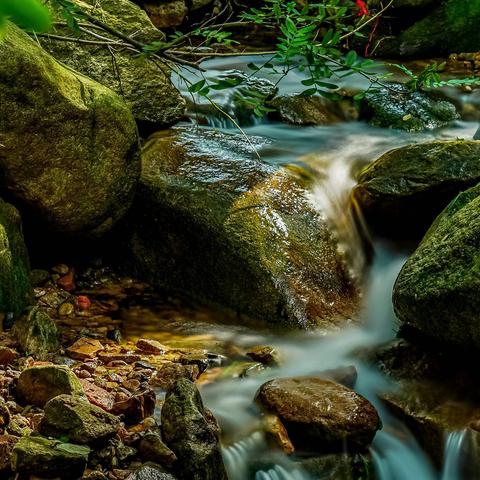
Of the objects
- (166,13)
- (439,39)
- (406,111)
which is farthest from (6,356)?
(439,39)

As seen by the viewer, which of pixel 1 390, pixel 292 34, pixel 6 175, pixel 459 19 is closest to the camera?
pixel 1 390

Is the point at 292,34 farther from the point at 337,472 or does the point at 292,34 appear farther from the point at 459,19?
the point at 459,19

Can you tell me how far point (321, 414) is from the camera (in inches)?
A: 128

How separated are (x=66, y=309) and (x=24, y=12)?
14.2ft

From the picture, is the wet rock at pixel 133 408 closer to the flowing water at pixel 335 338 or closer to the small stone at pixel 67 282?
the flowing water at pixel 335 338

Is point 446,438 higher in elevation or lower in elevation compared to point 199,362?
lower

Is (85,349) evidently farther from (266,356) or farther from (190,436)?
(190,436)

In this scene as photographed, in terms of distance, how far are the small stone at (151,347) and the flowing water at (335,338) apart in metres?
0.51

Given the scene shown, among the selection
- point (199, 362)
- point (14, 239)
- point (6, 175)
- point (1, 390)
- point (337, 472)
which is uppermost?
point (6, 175)

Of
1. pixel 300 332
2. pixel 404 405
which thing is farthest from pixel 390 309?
pixel 404 405

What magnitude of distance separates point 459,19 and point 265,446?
30.0 ft

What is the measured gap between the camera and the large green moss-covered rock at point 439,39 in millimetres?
10414

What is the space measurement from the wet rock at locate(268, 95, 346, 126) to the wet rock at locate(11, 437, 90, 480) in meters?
5.33

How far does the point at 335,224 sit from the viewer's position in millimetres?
5293
